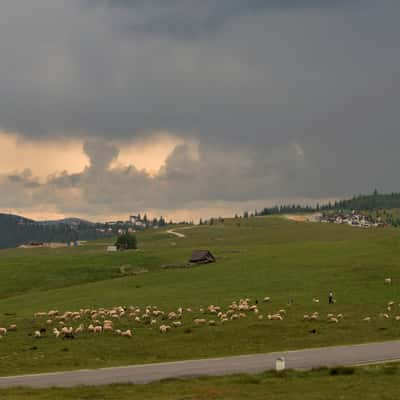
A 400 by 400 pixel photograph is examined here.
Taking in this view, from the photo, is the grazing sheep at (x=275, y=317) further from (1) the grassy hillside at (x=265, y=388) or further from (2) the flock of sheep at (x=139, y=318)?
(1) the grassy hillside at (x=265, y=388)

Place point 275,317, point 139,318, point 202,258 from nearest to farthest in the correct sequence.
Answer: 1. point 275,317
2. point 139,318
3. point 202,258

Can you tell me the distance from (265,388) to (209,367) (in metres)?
8.05

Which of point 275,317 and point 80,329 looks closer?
point 80,329

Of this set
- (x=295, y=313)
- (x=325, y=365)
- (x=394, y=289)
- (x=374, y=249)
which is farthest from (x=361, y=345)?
(x=374, y=249)

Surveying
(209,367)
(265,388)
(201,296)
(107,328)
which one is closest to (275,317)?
(107,328)

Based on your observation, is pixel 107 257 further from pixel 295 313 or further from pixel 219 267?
pixel 295 313

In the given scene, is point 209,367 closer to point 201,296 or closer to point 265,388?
point 265,388

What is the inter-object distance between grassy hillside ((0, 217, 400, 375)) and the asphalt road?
3.53m

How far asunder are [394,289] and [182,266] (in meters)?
51.1

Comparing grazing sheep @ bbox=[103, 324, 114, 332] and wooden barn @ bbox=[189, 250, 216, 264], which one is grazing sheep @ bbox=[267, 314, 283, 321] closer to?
grazing sheep @ bbox=[103, 324, 114, 332]

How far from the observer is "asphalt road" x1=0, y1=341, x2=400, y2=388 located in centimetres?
3694

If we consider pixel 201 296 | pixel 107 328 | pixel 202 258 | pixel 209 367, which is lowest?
pixel 209 367

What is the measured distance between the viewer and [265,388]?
3206cm

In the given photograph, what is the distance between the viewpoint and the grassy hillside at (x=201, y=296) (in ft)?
162
